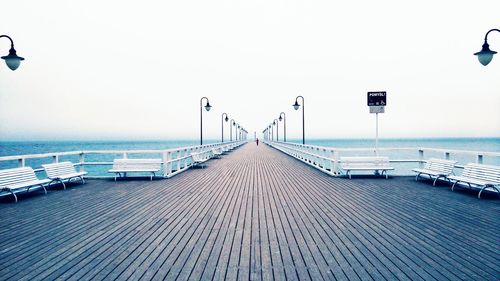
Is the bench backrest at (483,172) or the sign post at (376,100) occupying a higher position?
the sign post at (376,100)

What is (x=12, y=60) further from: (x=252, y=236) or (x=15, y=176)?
(x=252, y=236)

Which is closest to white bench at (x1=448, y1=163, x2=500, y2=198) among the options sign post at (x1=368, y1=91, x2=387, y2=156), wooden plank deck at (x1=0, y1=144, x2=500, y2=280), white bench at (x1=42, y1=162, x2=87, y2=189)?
wooden plank deck at (x1=0, y1=144, x2=500, y2=280)

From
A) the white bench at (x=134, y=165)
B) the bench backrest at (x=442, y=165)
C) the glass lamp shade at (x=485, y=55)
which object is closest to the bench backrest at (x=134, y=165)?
the white bench at (x=134, y=165)

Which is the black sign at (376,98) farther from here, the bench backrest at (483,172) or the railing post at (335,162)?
the bench backrest at (483,172)

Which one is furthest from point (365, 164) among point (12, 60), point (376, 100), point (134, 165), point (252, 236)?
point (12, 60)

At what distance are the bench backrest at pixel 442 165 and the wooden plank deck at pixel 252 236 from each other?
43.7 inches

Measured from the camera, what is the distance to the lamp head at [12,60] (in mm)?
8039

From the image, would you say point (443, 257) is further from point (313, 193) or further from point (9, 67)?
point (9, 67)

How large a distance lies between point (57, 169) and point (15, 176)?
1542mm

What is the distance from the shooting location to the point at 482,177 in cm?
736

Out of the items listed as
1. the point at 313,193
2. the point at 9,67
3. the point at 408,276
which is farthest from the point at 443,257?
the point at 9,67

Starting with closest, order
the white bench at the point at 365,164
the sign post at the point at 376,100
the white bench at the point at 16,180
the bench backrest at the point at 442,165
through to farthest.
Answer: the white bench at the point at 16,180 → the bench backrest at the point at 442,165 → the white bench at the point at 365,164 → the sign post at the point at 376,100

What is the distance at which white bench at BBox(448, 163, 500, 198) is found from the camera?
22.8ft

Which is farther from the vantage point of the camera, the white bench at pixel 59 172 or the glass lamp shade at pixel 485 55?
the white bench at pixel 59 172
